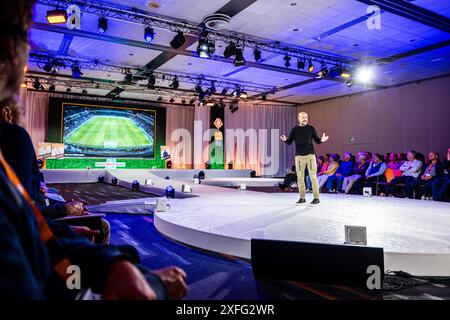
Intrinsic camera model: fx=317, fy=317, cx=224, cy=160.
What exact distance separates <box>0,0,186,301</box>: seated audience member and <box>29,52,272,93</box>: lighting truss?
30.2 feet

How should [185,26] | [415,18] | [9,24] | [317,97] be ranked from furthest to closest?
[317,97] < [185,26] < [415,18] < [9,24]

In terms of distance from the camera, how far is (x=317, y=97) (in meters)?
13.5

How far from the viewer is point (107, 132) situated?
1373 centimetres

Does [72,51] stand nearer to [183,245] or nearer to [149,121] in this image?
[149,121]

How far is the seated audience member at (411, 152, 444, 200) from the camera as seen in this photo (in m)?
6.98

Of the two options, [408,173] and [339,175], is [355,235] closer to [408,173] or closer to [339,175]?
[408,173]

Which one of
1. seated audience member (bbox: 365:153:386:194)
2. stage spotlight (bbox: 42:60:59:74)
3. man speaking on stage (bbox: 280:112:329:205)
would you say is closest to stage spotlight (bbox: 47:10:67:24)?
stage spotlight (bbox: 42:60:59:74)

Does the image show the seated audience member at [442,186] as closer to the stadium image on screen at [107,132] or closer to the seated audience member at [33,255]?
the seated audience member at [33,255]

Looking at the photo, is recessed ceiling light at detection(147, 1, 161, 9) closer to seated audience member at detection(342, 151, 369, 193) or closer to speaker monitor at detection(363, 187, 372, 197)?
speaker monitor at detection(363, 187, 372, 197)

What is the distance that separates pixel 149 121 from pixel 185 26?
845 centimetres

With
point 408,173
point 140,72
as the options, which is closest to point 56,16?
point 140,72

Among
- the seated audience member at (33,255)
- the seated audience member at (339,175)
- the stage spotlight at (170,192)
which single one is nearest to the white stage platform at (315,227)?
the stage spotlight at (170,192)
